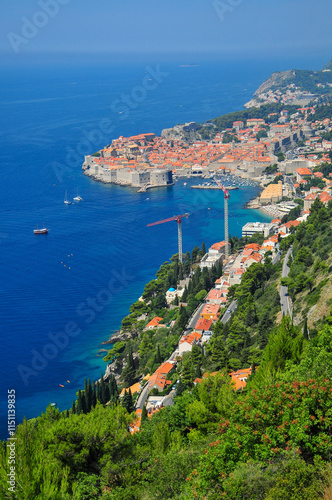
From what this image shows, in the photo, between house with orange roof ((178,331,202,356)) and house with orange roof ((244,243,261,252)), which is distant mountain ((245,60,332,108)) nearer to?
house with orange roof ((244,243,261,252))

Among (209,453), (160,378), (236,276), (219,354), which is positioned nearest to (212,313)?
(236,276)

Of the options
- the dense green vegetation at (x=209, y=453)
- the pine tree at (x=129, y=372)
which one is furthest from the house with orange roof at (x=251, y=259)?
the dense green vegetation at (x=209, y=453)

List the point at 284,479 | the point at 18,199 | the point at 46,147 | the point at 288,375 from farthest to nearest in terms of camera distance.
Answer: the point at 46,147, the point at 18,199, the point at 288,375, the point at 284,479

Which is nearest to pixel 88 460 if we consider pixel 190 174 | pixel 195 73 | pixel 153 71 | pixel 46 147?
pixel 190 174

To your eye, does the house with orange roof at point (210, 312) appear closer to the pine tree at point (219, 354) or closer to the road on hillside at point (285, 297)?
the road on hillside at point (285, 297)

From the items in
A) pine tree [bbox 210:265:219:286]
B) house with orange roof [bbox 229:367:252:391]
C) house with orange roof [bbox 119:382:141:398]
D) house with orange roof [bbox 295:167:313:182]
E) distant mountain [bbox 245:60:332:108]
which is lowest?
house with orange roof [bbox 119:382:141:398]

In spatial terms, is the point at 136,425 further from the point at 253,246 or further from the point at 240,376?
the point at 253,246

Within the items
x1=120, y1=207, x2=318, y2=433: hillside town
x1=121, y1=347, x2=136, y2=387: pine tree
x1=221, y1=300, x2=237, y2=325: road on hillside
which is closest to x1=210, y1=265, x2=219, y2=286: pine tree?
x1=120, y1=207, x2=318, y2=433: hillside town

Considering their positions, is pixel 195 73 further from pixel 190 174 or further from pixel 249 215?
pixel 249 215
